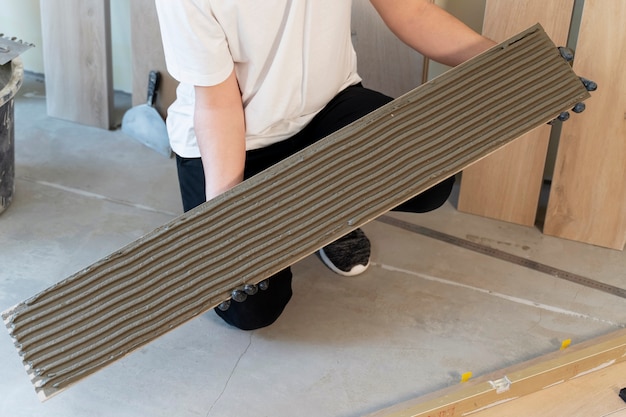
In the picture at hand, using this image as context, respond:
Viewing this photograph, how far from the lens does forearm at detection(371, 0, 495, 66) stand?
199 centimetres

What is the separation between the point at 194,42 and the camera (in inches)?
69.0

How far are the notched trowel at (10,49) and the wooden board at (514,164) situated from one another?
1403 mm

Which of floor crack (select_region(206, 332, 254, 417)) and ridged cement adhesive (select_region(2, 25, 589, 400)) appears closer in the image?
ridged cement adhesive (select_region(2, 25, 589, 400))

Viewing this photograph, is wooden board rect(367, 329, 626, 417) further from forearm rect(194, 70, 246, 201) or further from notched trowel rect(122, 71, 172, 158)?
notched trowel rect(122, 71, 172, 158)

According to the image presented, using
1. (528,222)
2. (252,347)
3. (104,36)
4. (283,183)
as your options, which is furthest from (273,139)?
(104,36)

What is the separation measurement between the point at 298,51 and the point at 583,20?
88 cm

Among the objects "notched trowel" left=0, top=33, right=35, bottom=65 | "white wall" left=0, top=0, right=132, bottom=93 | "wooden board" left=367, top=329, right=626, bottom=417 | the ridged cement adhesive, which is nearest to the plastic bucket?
"notched trowel" left=0, top=33, right=35, bottom=65

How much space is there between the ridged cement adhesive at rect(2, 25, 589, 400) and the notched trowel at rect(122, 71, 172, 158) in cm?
134

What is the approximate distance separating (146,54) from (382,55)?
885 mm

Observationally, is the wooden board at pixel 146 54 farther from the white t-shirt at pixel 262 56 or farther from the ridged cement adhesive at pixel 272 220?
the ridged cement adhesive at pixel 272 220

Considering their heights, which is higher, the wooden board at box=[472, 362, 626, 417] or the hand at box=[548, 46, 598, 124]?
the hand at box=[548, 46, 598, 124]

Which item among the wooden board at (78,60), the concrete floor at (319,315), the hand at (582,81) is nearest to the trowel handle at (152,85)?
the wooden board at (78,60)

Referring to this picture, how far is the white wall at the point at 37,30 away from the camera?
10.6ft

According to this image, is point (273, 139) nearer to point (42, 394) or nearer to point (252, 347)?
point (252, 347)
